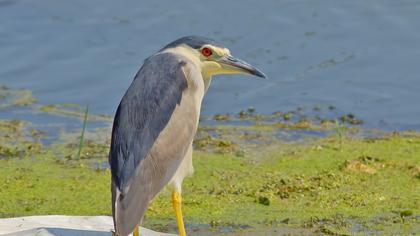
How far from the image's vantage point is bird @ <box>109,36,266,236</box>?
5.88m

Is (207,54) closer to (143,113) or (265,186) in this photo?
(143,113)

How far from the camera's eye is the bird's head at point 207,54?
6.51 metres

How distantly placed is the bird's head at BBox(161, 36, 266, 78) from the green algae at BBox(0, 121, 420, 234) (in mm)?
894

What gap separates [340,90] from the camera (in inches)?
373

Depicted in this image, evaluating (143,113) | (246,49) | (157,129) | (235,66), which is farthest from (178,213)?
(246,49)

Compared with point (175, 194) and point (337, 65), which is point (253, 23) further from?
point (175, 194)

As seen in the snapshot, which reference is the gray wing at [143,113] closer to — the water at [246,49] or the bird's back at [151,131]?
the bird's back at [151,131]

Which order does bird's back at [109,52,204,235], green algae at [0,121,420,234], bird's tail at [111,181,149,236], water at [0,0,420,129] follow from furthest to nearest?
water at [0,0,420,129]
green algae at [0,121,420,234]
bird's back at [109,52,204,235]
bird's tail at [111,181,149,236]

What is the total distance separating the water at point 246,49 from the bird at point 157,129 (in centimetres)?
278

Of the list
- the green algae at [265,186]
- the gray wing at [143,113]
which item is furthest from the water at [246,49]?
the gray wing at [143,113]

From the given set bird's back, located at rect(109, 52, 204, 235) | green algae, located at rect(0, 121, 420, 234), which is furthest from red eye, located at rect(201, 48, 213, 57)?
green algae, located at rect(0, 121, 420, 234)

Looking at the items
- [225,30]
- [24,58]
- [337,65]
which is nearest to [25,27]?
[24,58]

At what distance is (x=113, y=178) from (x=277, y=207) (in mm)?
1362

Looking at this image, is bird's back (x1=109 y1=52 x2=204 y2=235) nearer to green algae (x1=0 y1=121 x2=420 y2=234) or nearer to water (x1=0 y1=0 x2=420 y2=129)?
green algae (x1=0 y1=121 x2=420 y2=234)
